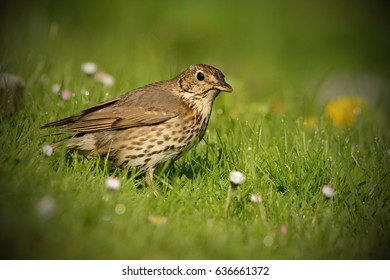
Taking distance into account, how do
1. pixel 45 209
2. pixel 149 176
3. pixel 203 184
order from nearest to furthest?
pixel 45 209, pixel 203 184, pixel 149 176

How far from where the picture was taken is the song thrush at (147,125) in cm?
505

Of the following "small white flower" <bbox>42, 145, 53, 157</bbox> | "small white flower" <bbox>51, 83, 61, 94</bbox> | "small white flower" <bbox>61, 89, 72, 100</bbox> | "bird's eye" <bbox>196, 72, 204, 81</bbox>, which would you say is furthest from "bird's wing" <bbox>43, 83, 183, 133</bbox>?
"small white flower" <bbox>51, 83, 61, 94</bbox>

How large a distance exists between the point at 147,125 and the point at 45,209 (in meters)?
Answer: 1.63

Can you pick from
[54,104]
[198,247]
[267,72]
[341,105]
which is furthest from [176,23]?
[198,247]

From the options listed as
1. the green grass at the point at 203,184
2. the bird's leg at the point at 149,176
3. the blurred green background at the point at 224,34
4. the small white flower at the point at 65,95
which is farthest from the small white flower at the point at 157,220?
the blurred green background at the point at 224,34

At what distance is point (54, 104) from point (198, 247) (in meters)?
2.44

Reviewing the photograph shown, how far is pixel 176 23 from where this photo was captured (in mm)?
11039

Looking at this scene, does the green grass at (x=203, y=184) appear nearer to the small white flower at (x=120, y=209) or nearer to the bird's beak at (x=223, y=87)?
the small white flower at (x=120, y=209)

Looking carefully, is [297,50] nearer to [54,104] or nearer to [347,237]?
Result: [54,104]

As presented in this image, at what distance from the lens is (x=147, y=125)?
5121 millimetres

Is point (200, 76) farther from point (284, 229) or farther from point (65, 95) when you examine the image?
point (284, 229)

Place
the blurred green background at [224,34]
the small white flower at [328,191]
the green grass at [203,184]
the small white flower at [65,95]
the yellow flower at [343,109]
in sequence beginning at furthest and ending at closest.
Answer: the blurred green background at [224,34] < the yellow flower at [343,109] < the small white flower at [65,95] < the small white flower at [328,191] < the green grass at [203,184]

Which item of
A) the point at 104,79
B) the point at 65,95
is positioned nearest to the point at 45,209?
the point at 65,95
